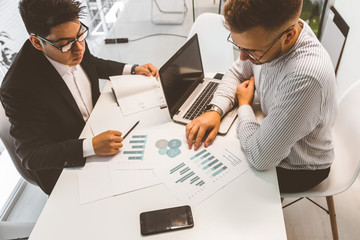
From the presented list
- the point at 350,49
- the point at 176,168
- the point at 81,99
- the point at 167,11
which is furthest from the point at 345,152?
the point at 167,11

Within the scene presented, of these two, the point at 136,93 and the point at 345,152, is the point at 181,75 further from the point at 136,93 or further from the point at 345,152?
the point at 345,152

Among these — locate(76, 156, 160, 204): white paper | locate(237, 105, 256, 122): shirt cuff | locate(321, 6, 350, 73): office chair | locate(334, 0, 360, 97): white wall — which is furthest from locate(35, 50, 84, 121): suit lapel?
locate(321, 6, 350, 73): office chair

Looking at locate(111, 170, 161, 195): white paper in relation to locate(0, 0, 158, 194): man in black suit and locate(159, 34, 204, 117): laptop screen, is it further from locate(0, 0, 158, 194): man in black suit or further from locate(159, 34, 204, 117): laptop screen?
locate(159, 34, 204, 117): laptop screen

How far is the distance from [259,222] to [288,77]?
19.4 inches

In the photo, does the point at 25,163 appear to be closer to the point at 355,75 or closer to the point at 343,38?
the point at 355,75

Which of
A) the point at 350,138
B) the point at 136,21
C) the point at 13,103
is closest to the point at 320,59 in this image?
the point at 350,138

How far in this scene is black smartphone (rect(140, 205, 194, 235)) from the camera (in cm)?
89

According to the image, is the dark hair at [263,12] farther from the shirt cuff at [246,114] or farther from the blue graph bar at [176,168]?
the blue graph bar at [176,168]

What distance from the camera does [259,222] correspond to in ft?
2.92

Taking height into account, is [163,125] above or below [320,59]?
below

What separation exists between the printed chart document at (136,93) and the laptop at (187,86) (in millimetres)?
133

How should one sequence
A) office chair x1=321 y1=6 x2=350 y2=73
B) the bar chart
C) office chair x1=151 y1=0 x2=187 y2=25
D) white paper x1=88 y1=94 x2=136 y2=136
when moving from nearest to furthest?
the bar chart, white paper x1=88 y1=94 x2=136 y2=136, office chair x1=321 y1=6 x2=350 y2=73, office chair x1=151 y1=0 x2=187 y2=25

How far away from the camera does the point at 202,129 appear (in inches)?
45.9

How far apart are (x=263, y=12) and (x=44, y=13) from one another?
0.81 m
